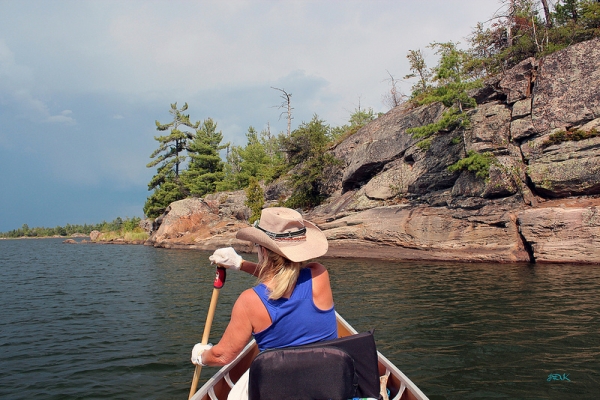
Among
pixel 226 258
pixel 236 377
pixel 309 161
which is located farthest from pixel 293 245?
pixel 309 161

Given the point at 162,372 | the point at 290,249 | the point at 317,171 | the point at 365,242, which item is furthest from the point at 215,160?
the point at 290,249

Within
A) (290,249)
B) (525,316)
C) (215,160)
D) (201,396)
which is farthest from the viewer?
(215,160)

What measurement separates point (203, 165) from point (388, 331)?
41525 millimetres

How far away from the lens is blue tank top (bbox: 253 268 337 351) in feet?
7.86

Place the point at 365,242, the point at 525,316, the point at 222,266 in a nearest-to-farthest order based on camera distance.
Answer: the point at 222,266
the point at 525,316
the point at 365,242

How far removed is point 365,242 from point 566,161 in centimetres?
895

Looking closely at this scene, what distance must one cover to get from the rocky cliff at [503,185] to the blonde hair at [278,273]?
1426 centimetres

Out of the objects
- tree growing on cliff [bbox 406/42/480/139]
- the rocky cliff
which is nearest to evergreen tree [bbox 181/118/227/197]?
the rocky cliff

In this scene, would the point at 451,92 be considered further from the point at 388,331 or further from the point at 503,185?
the point at 388,331

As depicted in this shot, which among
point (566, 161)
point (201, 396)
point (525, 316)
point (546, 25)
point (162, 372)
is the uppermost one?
point (546, 25)

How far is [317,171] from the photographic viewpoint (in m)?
27.0

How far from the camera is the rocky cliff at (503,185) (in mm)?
14016

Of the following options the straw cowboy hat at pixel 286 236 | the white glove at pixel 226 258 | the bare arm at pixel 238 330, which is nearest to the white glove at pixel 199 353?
the bare arm at pixel 238 330

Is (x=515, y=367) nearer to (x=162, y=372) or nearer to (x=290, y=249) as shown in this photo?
(x=290, y=249)
